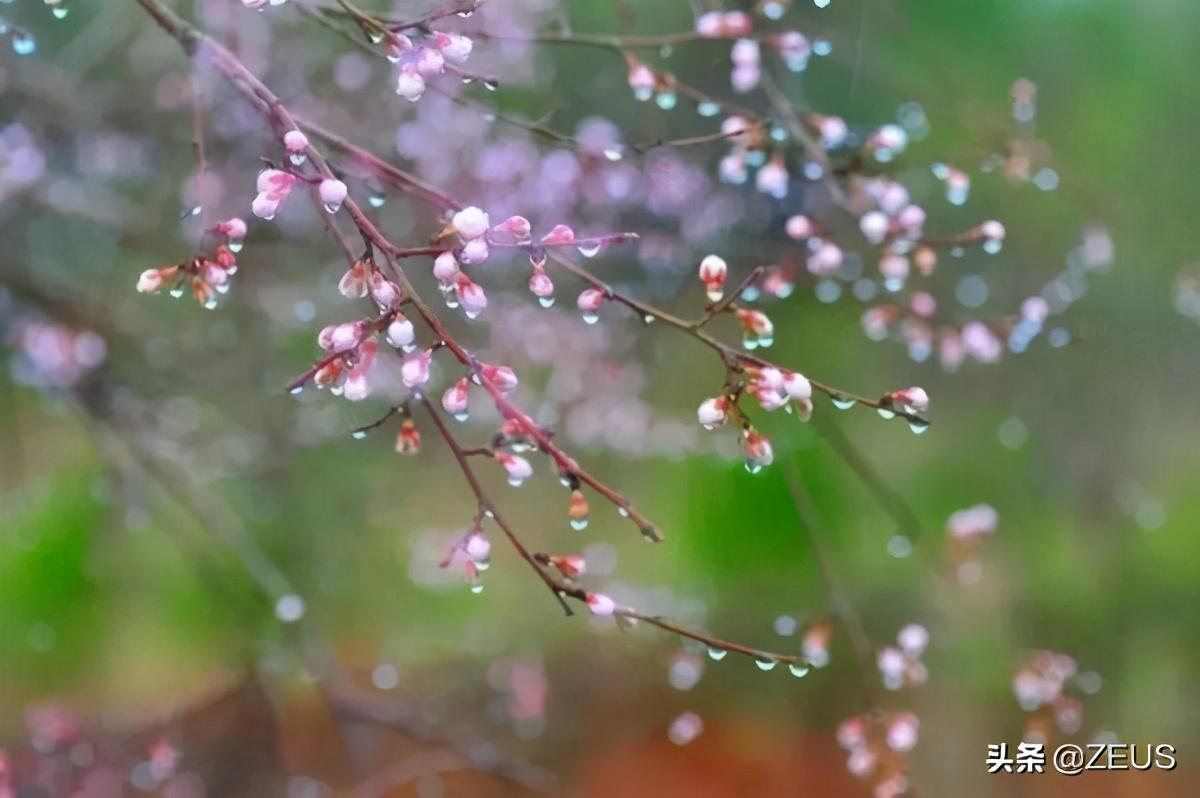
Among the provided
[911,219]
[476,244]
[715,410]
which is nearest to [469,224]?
[476,244]

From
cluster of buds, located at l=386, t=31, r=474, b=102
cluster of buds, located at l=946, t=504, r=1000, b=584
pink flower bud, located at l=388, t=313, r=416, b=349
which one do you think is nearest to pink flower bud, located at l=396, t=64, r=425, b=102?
cluster of buds, located at l=386, t=31, r=474, b=102

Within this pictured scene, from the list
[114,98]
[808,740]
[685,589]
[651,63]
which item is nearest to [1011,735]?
[808,740]

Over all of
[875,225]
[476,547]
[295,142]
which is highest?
[295,142]

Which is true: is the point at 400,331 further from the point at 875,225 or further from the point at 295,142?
the point at 875,225

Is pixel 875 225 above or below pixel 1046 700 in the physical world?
above

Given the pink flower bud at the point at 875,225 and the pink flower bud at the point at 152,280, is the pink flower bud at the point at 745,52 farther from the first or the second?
the pink flower bud at the point at 152,280

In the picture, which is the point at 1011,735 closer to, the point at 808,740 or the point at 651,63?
the point at 808,740

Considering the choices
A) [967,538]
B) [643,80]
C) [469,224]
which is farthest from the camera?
[967,538]
